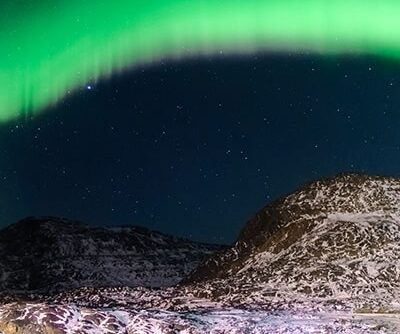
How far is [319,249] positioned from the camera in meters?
81.2

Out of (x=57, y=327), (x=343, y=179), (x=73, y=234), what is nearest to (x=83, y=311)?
(x=57, y=327)

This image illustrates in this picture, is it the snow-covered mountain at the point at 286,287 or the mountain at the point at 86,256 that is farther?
the mountain at the point at 86,256

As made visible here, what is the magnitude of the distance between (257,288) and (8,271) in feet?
351

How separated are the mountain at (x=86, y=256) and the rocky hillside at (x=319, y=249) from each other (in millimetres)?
44530

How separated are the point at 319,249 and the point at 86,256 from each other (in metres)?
94.2

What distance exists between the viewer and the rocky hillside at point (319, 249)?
67.6 meters

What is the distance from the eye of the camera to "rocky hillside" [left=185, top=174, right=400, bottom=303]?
67.6m

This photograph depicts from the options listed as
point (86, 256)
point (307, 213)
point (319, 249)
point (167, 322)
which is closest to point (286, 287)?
point (319, 249)

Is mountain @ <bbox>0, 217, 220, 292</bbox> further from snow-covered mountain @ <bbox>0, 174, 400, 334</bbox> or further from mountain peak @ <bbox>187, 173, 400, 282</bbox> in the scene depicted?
snow-covered mountain @ <bbox>0, 174, 400, 334</bbox>

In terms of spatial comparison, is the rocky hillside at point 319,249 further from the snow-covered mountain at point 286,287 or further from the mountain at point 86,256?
the mountain at point 86,256

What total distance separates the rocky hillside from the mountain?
44530 mm

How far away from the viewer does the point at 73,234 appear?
179 meters

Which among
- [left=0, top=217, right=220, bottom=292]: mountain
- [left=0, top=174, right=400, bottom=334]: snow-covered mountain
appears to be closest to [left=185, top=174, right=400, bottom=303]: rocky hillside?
[left=0, top=174, right=400, bottom=334]: snow-covered mountain

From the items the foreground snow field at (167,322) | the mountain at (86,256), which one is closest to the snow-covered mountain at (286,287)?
the foreground snow field at (167,322)
